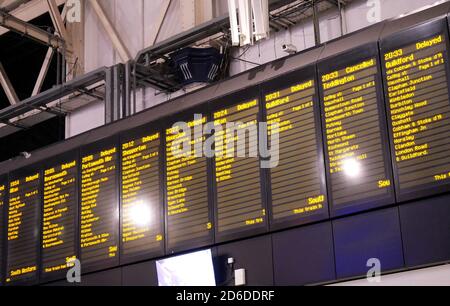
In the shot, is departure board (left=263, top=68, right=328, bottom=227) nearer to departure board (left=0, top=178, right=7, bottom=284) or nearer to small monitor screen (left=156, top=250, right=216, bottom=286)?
small monitor screen (left=156, top=250, right=216, bottom=286)

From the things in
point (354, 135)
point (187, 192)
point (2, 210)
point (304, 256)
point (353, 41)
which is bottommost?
point (304, 256)

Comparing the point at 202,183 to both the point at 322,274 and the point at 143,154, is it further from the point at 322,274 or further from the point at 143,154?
the point at 322,274

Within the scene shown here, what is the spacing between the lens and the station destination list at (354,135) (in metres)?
6.10

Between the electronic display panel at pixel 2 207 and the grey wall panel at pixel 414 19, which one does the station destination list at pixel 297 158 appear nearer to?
the grey wall panel at pixel 414 19

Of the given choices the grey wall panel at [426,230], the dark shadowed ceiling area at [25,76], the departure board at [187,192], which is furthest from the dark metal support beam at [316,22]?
the dark shadowed ceiling area at [25,76]

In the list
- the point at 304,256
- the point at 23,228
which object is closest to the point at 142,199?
the point at 23,228

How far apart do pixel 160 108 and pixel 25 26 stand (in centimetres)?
350

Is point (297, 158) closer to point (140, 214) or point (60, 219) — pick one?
point (140, 214)

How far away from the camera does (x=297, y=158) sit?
6.62 m

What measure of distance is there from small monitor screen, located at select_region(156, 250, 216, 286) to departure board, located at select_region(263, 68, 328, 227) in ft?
2.70

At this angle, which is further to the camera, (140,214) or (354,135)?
(140,214)

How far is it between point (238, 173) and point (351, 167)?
123 centimetres

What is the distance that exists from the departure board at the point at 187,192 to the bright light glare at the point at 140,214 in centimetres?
28

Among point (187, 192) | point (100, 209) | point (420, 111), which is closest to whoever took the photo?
point (420, 111)
